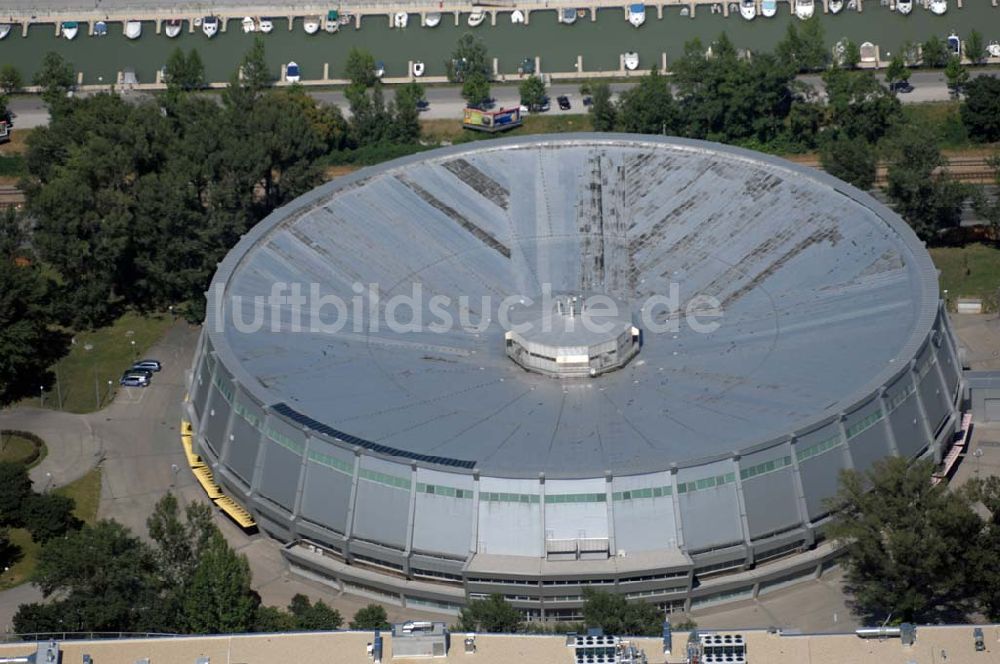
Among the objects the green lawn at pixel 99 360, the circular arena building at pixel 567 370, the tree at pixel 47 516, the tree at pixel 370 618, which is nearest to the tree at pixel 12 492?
the tree at pixel 47 516

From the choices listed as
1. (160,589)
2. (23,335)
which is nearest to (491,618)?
(160,589)

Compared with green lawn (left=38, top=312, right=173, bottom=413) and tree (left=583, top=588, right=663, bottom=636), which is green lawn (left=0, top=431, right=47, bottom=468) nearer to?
green lawn (left=38, top=312, right=173, bottom=413)

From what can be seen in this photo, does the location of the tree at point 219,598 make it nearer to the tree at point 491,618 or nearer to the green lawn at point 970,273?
the tree at point 491,618

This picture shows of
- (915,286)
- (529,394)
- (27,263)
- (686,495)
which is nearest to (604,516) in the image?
(686,495)

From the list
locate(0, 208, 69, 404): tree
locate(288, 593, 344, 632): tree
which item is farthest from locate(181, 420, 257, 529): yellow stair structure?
locate(0, 208, 69, 404): tree

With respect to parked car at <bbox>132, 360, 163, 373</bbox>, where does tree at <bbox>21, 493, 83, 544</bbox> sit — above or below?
below

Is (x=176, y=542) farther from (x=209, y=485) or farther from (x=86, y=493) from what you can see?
(x=86, y=493)
